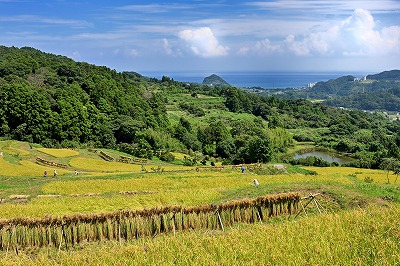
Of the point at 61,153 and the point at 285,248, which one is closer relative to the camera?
the point at 285,248

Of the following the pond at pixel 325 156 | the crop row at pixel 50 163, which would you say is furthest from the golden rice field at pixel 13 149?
the pond at pixel 325 156

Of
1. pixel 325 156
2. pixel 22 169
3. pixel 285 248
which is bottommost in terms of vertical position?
pixel 325 156

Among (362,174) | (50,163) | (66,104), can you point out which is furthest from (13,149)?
(362,174)

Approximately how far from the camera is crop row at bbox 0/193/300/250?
1348cm

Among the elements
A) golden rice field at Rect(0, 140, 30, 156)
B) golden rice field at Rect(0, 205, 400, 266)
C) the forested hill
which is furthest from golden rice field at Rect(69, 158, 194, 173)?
golden rice field at Rect(0, 205, 400, 266)

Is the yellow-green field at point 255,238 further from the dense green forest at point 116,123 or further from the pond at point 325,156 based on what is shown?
the pond at point 325,156

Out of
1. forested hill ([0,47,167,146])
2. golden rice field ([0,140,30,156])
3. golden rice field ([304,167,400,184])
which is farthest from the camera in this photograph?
forested hill ([0,47,167,146])

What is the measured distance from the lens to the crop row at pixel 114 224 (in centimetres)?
1348

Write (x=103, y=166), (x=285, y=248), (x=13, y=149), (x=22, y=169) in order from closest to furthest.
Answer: (x=285, y=248) → (x=22, y=169) → (x=103, y=166) → (x=13, y=149)

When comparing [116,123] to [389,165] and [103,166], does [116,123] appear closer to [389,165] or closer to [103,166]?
[103,166]

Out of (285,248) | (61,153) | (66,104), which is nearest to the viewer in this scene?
(285,248)

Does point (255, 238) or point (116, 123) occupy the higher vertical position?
point (255, 238)

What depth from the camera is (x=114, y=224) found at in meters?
13.9

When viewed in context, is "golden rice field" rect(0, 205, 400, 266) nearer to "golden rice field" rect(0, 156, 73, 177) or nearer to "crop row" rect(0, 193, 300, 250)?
"crop row" rect(0, 193, 300, 250)
